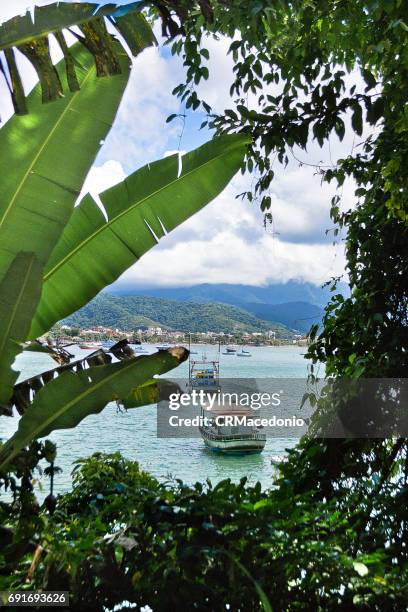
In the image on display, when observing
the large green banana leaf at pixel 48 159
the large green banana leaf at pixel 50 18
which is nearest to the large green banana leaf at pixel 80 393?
the large green banana leaf at pixel 48 159

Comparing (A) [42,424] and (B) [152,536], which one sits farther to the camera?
(A) [42,424]

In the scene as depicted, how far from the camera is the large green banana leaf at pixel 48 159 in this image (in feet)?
5.20

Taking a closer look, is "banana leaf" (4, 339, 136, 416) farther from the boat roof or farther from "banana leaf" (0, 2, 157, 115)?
the boat roof

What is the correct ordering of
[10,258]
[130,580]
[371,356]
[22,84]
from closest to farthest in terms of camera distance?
[130,580], [22,84], [10,258], [371,356]

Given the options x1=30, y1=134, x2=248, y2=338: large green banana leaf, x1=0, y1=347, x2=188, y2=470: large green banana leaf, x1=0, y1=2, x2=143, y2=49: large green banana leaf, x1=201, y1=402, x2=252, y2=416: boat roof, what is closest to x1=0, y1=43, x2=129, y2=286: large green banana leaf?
x1=30, y1=134, x2=248, y2=338: large green banana leaf

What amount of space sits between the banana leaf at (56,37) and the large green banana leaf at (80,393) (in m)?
0.61

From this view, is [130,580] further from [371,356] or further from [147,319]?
[147,319]

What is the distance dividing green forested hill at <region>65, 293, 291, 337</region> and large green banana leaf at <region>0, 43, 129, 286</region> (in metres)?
11.2

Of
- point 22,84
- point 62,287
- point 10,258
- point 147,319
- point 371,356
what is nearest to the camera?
point 22,84

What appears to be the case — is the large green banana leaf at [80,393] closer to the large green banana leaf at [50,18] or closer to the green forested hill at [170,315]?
the large green banana leaf at [50,18]

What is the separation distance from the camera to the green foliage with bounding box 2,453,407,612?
1167 mm

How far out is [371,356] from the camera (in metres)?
2.28

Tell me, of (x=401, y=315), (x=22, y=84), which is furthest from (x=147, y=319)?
(x=22, y=84)

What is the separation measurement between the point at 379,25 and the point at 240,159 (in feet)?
2.00
